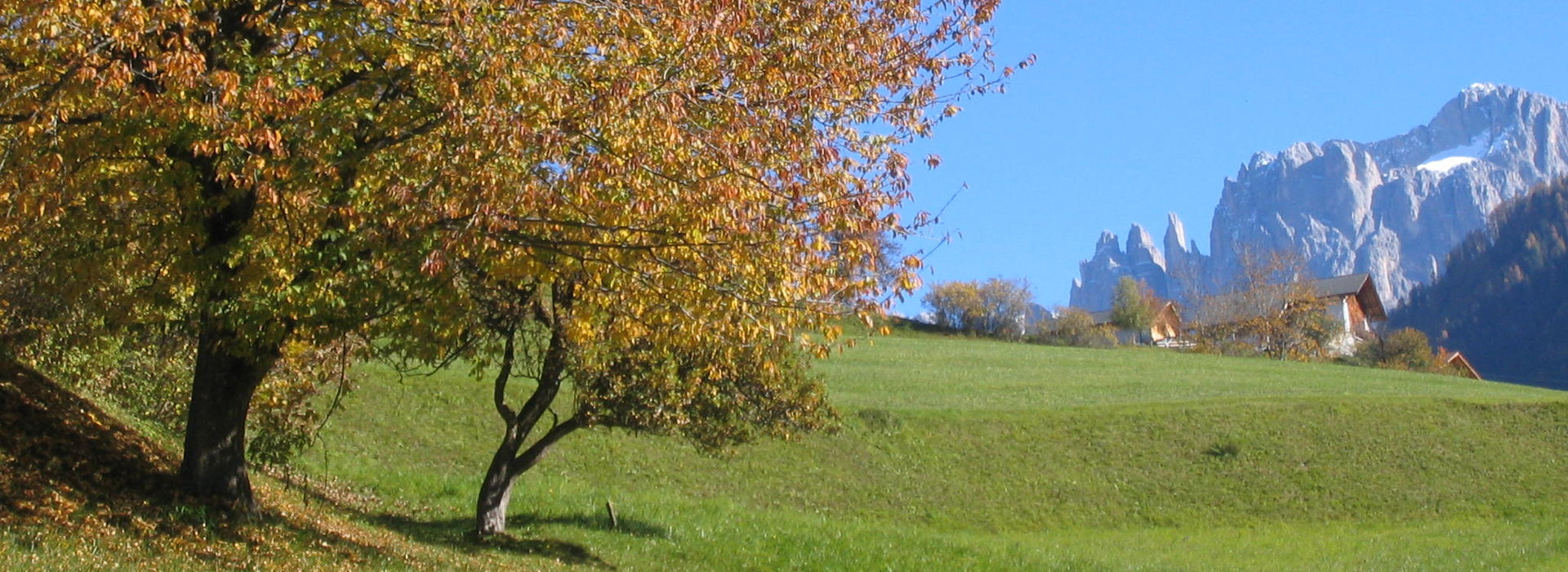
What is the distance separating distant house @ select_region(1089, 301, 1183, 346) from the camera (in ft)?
431

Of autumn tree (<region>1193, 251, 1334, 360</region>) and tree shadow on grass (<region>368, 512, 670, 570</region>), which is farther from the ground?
autumn tree (<region>1193, 251, 1334, 360</region>)

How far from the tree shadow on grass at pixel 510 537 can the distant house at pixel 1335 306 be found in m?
90.5

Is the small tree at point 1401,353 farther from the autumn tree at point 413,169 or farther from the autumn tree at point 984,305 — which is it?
the autumn tree at point 413,169

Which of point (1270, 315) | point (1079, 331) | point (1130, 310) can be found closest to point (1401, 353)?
point (1270, 315)

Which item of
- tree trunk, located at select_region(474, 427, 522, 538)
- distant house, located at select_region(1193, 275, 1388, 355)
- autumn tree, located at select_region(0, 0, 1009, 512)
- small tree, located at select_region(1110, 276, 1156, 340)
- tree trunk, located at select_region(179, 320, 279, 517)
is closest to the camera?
autumn tree, located at select_region(0, 0, 1009, 512)

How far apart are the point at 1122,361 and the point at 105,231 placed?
61.0 metres

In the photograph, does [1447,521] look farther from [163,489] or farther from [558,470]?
[163,489]

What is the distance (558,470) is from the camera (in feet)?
104

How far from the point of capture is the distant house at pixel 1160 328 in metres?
132

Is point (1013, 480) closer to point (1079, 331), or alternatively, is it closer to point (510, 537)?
point (510, 537)

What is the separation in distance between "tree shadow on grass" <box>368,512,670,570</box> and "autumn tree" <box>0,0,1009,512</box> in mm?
6611

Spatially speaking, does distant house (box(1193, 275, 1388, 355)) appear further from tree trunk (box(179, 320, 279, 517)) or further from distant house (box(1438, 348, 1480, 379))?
tree trunk (box(179, 320, 279, 517))

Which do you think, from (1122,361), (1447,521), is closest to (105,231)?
(1447,521)

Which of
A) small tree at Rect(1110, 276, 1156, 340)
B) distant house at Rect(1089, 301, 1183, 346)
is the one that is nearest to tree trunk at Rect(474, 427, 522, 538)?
distant house at Rect(1089, 301, 1183, 346)
